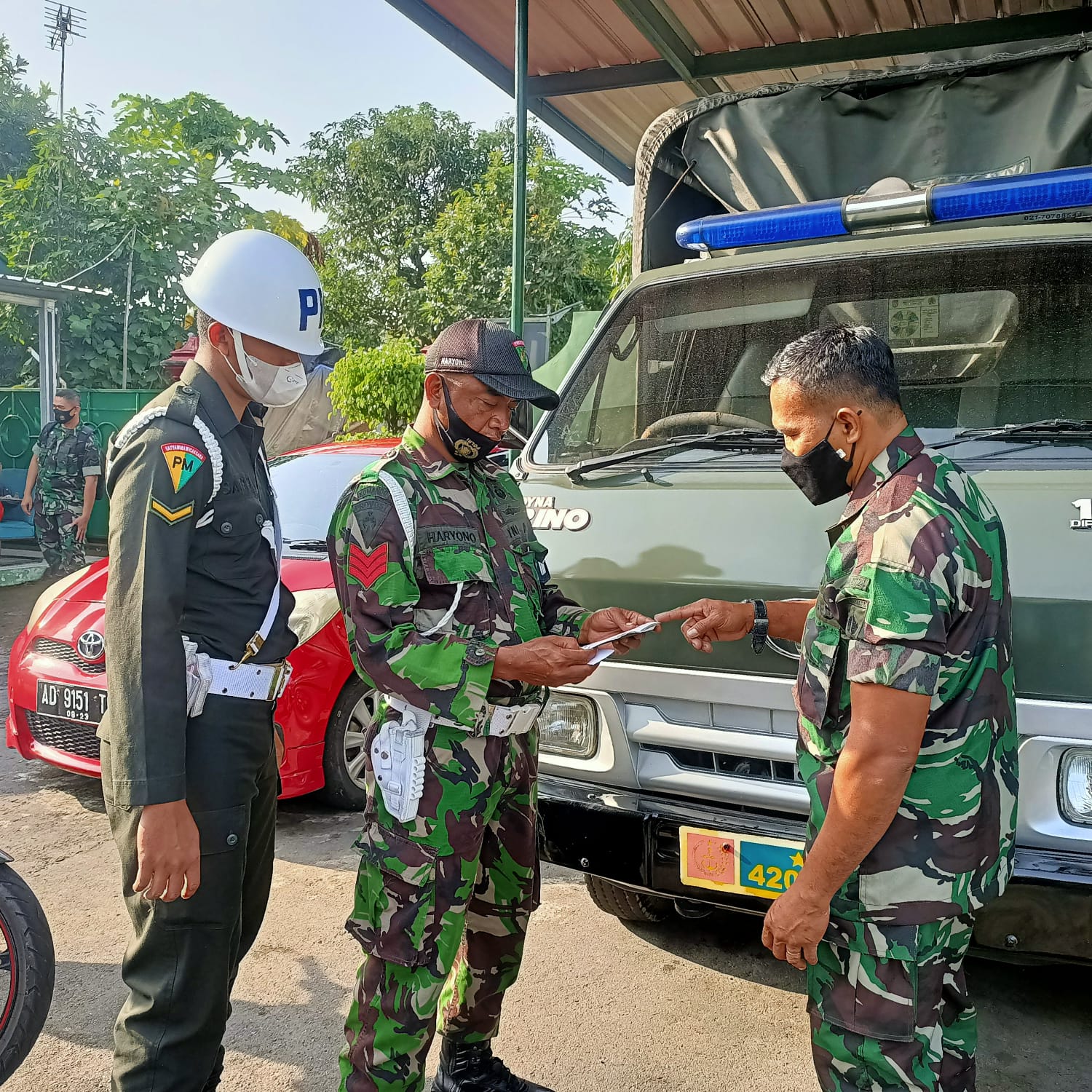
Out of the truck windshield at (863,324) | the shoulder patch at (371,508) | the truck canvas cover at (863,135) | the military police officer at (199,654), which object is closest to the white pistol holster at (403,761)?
the military police officer at (199,654)

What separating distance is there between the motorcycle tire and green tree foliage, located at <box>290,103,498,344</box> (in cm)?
2809

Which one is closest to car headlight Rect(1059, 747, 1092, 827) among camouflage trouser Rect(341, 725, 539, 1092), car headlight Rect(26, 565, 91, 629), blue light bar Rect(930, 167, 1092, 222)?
camouflage trouser Rect(341, 725, 539, 1092)

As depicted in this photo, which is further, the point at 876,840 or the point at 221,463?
the point at 221,463

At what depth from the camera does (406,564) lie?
2113 mm

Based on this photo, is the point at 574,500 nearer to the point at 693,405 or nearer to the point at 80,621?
the point at 693,405

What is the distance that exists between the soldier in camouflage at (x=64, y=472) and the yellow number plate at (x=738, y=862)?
9.05 meters

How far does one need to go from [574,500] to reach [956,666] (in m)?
1.34

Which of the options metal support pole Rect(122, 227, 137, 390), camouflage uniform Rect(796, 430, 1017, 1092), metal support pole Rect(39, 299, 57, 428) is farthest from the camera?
metal support pole Rect(122, 227, 137, 390)

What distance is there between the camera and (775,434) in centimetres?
283

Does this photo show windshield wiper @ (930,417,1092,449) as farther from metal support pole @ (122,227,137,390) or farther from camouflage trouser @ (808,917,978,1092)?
metal support pole @ (122,227,137,390)

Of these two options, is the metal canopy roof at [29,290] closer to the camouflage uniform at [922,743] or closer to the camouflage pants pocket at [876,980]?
the camouflage uniform at [922,743]

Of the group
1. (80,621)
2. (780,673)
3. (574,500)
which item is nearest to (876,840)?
(780,673)

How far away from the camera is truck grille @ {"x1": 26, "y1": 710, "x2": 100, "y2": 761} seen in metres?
4.25

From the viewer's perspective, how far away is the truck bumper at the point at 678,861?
6.95ft
